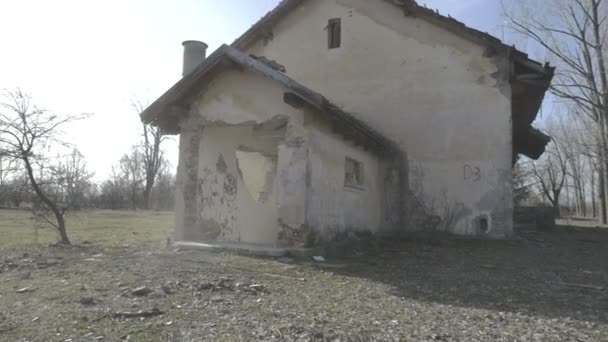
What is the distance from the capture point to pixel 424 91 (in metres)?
12.9

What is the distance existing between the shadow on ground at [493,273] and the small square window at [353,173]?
1.59 m

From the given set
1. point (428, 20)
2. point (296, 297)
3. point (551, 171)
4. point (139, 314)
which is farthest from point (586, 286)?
point (551, 171)

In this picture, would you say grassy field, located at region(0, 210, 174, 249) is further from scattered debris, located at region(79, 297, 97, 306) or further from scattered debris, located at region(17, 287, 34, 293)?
scattered debris, located at region(79, 297, 97, 306)

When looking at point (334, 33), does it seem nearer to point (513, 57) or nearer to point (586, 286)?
point (513, 57)

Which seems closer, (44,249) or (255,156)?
(44,249)

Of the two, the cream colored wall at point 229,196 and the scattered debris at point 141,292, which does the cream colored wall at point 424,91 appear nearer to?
the cream colored wall at point 229,196

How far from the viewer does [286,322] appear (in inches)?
172

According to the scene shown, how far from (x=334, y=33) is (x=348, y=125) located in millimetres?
5781

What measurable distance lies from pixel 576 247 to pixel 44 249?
516 inches

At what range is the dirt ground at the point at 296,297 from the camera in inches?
162

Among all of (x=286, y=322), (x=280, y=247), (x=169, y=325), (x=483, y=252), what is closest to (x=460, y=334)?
(x=286, y=322)

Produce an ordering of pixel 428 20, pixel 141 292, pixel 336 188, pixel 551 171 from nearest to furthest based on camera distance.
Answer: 1. pixel 141 292
2. pixel 336 188
3. pixel 428 20
4. pixel 551 171

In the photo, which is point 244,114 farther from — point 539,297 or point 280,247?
point 539,297

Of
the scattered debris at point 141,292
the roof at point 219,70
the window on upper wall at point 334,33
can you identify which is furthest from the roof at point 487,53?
the scattered debris at point 141,292
